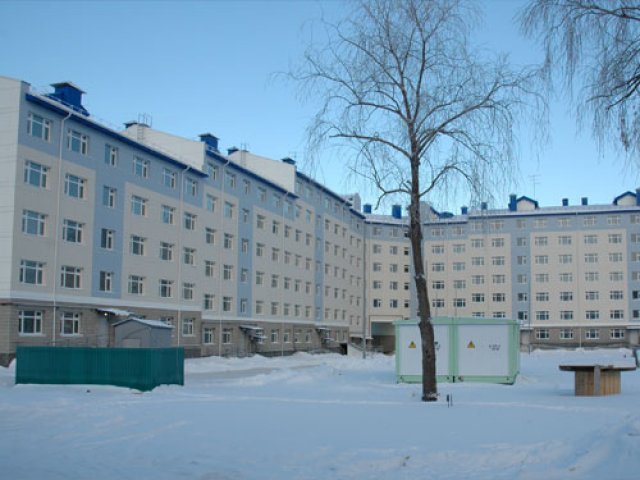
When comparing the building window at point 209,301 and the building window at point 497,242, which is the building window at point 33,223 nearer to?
the building window at point 209,301

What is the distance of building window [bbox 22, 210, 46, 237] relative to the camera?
115 ft

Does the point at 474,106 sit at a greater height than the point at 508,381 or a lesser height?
greater

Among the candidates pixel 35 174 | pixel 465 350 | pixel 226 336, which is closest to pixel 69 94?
pixel 35 174

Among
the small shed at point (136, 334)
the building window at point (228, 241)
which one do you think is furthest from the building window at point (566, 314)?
the small shed at point (136, 334)

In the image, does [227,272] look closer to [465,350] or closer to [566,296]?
[465,350]

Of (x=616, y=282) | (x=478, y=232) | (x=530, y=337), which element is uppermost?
(x=478, y=232)

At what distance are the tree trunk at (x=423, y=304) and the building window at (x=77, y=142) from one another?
2480 centimetres

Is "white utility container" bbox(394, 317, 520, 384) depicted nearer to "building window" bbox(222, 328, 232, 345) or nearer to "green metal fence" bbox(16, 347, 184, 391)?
"green metal fence" bbox(16, 347, 184, 391)

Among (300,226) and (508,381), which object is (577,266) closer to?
(300,226)

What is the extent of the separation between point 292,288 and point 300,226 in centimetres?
601

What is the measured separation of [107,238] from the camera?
4144 centimetres

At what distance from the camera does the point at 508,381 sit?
27094 millimetres

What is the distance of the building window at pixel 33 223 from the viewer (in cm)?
3500

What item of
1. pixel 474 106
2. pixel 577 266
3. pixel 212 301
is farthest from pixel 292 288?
pixel 474 106
